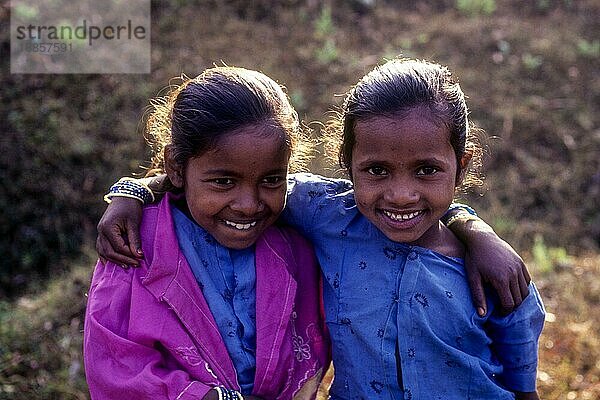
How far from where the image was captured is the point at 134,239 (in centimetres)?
217

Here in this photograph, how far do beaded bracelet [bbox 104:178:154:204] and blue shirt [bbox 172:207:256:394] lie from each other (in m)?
0.11

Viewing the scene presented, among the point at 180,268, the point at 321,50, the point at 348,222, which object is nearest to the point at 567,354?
the point at 348,222

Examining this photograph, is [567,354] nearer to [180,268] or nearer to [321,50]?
[180,268]

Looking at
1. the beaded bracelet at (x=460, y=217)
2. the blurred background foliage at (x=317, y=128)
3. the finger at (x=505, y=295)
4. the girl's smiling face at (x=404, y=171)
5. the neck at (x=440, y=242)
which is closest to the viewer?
the girl's smiling face at (x=404, y=171)

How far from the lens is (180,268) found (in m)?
2.16

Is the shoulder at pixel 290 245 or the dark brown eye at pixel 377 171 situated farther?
the shoulder at pixel 290 245

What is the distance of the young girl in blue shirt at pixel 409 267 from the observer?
2.06 metres

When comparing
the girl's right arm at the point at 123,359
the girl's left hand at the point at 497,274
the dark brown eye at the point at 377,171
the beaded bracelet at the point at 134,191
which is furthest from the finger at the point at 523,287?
the beaded bracelet at the point at 134,191

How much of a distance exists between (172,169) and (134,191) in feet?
0.53

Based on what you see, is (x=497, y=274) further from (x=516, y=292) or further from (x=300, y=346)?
(x=300, y=346)

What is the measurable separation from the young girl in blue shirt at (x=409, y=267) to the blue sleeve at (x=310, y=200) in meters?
0.02

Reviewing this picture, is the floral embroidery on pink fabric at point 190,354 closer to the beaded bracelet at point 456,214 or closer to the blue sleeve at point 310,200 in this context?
the blue sleeve at point 310,200

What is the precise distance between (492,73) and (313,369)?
488 centimetres

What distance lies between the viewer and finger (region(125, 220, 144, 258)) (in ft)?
7.05
